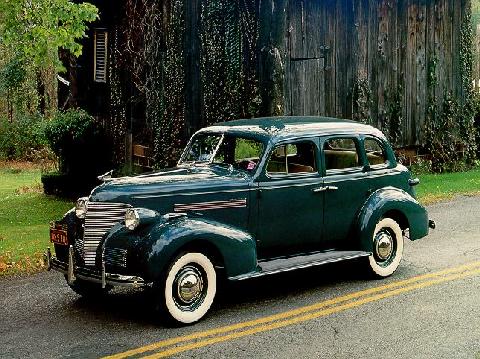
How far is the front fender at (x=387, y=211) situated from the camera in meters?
8.83

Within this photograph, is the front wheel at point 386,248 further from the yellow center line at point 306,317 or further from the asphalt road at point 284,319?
the yellow center line at point 306,317

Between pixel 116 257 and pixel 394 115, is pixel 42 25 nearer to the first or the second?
pixel 116 257

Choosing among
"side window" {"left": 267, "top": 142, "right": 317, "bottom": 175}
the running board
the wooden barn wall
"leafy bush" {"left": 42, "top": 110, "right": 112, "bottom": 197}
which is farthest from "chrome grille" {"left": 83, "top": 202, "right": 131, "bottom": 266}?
"leafy bush" {"left": 42, "top": 110, "right": 112, "bottom": 197}

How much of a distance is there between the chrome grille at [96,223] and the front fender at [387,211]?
2.83 meters

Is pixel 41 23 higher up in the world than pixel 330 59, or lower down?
higher up

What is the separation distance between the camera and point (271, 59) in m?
16.0

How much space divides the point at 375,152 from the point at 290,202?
1.70 m

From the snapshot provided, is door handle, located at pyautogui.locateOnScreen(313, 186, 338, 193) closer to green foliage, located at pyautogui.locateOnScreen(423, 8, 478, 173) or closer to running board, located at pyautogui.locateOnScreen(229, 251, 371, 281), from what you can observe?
running board, located at pyautogui.locateOnScreen(229, 251, 371, 281)

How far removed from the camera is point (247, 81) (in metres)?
16.1

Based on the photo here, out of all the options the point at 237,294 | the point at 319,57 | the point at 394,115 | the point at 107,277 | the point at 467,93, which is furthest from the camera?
the point at 467,93

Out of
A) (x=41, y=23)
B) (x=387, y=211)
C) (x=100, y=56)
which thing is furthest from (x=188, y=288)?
(x=100, y=56)

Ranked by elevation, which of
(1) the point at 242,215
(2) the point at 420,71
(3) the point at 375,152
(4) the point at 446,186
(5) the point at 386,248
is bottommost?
(4) the point at 446,186

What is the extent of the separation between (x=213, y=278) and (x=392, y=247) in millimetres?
2679

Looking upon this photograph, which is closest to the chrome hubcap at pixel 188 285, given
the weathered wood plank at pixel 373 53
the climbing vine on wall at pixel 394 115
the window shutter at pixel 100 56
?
the weathered wood plank at pixel 373 53
